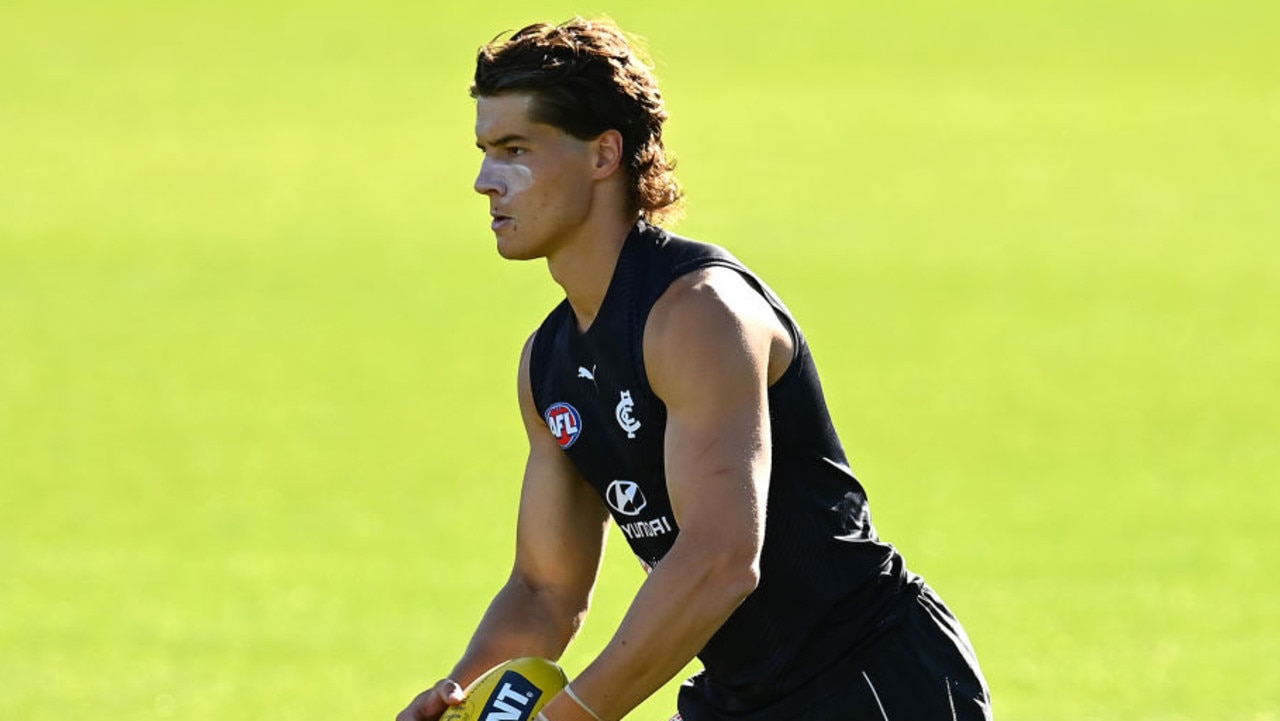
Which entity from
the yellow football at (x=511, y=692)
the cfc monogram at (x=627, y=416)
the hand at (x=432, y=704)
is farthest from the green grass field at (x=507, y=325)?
the cfc monogram at (x=627, y=416)

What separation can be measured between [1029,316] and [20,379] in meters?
10.5

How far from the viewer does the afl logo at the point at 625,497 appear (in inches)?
219

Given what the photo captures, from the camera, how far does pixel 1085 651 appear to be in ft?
40.5

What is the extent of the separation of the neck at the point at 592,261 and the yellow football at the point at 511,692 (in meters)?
0.91

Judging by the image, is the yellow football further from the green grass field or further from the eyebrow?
the green grass field

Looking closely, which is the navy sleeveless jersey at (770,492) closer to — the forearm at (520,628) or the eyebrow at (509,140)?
the eyebrow at (509,140)

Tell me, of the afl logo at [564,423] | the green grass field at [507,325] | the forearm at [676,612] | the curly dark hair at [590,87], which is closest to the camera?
the forearm at [676,612]

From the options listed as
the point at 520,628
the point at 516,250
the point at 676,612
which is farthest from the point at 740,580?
the point at 520,628

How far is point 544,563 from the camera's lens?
20.0ft

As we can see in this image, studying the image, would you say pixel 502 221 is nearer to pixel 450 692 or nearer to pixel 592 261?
pixel 592 261

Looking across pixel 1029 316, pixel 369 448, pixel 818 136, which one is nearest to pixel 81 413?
pixel 369 448

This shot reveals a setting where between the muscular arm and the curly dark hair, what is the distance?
1.70 ft

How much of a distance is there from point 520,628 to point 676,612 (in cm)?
113

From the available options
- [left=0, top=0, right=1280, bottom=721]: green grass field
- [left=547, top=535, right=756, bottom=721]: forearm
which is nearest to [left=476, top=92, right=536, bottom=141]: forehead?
[left=547, top=535, right=756, bottom=721]: forearm
